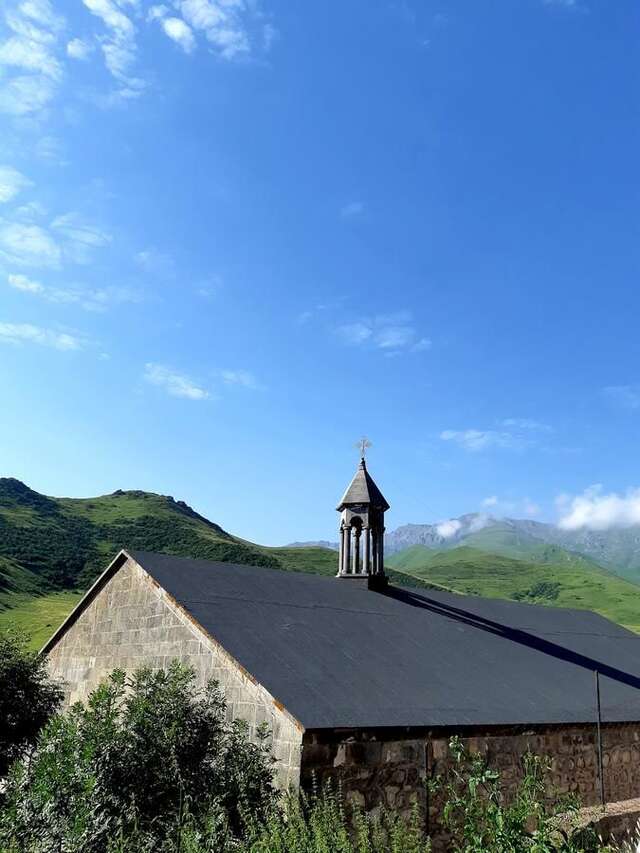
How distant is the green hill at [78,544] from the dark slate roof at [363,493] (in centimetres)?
3700

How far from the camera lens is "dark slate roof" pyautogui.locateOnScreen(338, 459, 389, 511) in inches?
770

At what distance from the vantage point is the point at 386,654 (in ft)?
43.6

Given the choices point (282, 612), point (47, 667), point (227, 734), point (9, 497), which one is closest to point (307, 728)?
point (227, 734)

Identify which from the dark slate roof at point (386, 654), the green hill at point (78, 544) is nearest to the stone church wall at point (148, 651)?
the dark slate roof at point (386, 654)

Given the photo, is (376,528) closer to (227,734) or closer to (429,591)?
(429,591)

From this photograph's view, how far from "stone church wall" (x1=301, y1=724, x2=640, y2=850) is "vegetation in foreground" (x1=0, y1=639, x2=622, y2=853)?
287 millimetres

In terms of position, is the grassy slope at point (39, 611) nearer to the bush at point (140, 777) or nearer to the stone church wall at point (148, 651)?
the stone church wall at point (148, 651)

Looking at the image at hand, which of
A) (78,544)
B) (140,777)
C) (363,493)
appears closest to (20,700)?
(140,777)

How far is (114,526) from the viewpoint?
5079 inches

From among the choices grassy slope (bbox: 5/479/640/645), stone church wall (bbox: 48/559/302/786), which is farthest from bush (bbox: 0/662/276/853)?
grassy slope (bbox: 5/479/640/645)

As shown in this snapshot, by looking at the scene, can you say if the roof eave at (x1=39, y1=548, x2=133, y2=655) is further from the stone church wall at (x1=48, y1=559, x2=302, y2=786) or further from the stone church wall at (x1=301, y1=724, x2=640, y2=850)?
the stone church wall at (x1=301, y1=724, x2=640, y2=850)

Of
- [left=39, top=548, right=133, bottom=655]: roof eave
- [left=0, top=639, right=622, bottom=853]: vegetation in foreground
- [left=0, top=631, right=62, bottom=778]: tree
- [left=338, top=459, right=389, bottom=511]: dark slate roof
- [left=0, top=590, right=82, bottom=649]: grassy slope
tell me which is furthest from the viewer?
[left=0, top=590, right=82, bottom=649]: grassy slope

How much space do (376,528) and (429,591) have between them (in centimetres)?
305

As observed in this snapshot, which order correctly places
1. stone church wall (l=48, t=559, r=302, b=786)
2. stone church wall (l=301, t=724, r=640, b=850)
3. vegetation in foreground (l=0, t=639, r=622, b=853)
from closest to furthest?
vegetation in foreground (l=0, t=639, r=622, b=853)
stone church wall (l=301, t=724, r=640, b=850)
stone church wall (l=48, t=559, r=302, b=786)
